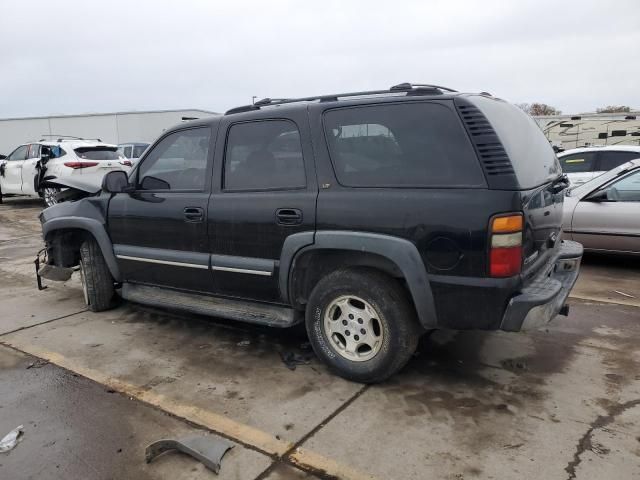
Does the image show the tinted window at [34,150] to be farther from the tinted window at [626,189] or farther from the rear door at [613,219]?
the tinted window at [626,189]

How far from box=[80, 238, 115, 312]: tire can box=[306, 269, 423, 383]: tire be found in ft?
8.14

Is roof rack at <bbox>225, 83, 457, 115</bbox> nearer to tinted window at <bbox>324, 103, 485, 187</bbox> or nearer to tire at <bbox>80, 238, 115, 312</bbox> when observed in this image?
tinted window at <bbox>324, 103, 485, 187</bbox>

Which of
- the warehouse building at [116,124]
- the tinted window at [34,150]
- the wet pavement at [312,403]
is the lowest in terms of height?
the wet pavement at [312,403]

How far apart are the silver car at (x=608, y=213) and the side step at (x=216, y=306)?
434 cm

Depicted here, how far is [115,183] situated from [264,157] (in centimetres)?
149

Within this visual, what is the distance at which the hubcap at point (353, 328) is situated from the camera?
3.37 m

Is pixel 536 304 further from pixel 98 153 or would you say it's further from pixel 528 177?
pixel 98 153

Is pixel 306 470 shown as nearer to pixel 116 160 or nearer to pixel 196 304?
pixel 196 304

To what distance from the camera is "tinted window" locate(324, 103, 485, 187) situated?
119 inches

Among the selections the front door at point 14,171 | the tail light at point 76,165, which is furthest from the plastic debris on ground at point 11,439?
the front door at point 14,171

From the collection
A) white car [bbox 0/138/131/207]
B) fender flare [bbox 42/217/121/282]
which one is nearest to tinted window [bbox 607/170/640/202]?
fender flare [bbox 42/217/121/282]

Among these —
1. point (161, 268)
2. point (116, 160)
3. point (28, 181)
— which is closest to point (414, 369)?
point (161, 268)

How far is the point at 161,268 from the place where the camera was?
4348 mm

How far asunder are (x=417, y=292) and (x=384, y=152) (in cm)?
90
